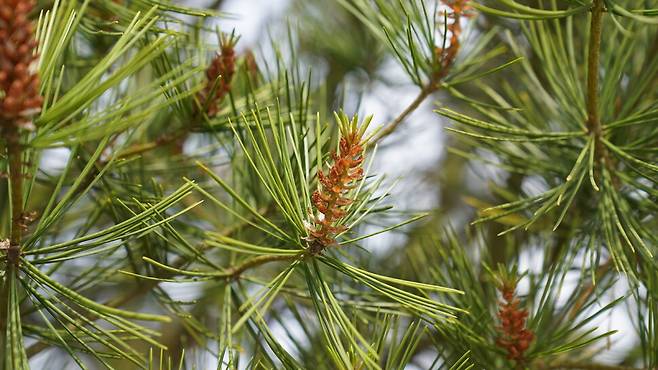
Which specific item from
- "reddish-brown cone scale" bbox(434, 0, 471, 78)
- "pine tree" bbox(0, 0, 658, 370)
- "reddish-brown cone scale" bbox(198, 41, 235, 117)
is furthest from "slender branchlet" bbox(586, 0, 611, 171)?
"reddish-brown cone scale" bbox(198, 41, 235, 117)

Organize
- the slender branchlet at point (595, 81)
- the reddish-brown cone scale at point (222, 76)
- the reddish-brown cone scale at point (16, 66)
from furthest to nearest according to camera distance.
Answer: the reddish-brown cone scale at point (222, 76) → the slender branchlet at point (595, 81) → the reddish-brown cone scale at point (16, 66)

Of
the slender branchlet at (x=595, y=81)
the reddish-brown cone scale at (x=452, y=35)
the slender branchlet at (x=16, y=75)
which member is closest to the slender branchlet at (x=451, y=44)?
the reddish-brown cone scale at (x=452, y=35)

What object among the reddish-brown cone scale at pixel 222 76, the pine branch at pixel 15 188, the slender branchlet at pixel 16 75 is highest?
the reddish-brown cone scale at pixel 222 76

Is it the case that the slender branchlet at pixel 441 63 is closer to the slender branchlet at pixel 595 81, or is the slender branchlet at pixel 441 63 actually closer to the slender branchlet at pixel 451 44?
the slender branchlet at pixel 451 44

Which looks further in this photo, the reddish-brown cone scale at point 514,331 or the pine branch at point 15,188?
the reddish-brown cone scale at point 514,331

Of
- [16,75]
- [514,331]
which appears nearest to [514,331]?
[514,331]

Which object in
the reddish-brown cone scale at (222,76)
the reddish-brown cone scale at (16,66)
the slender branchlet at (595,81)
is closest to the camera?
the reddish-brown cone scale at (16,66)

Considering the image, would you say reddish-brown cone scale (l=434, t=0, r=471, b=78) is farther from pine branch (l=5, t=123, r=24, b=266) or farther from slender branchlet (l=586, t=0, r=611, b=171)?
pine branch (l=5, t=123, r=24, b=266)

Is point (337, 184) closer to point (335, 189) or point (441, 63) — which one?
point (335, 189)
